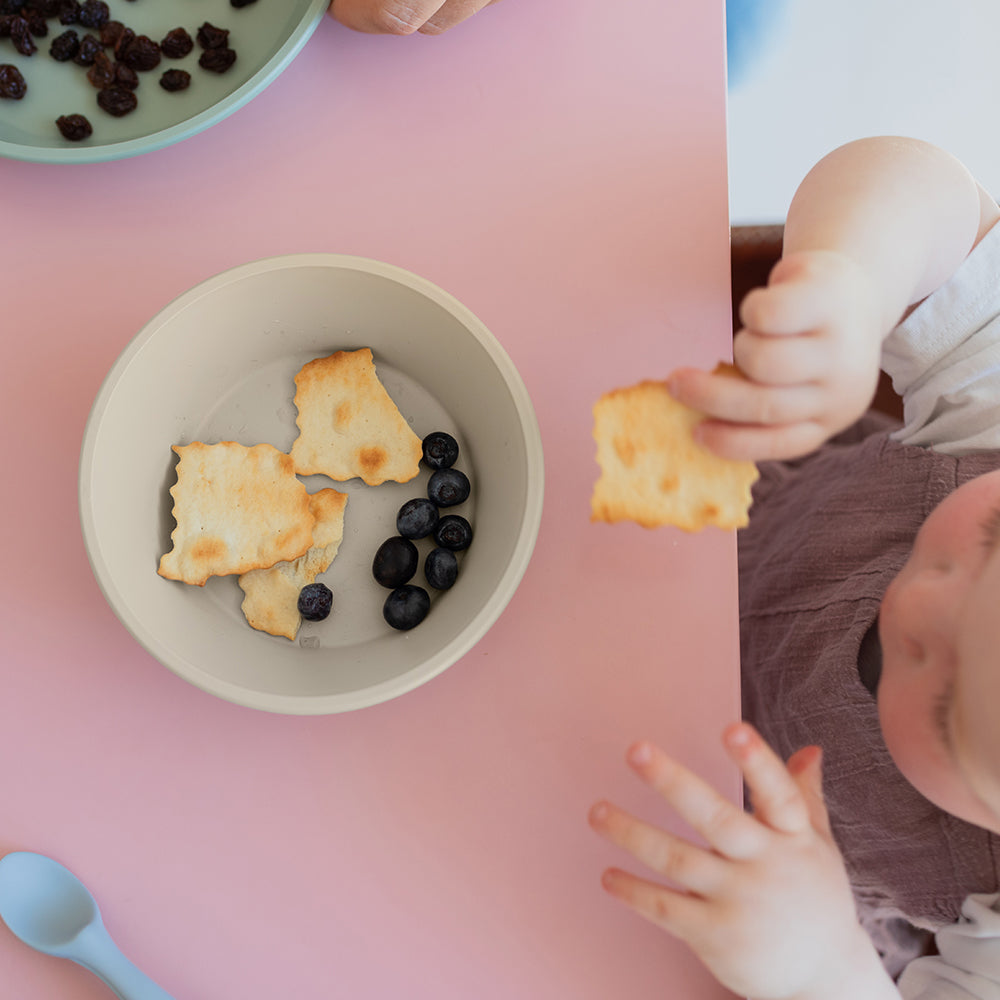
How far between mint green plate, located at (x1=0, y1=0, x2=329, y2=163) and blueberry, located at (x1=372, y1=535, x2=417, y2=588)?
0.38m

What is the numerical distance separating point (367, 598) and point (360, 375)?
0.55 feet

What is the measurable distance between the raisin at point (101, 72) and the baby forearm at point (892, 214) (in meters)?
0.56

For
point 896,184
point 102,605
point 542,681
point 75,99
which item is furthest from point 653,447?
point 75,99

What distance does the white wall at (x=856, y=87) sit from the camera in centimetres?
111

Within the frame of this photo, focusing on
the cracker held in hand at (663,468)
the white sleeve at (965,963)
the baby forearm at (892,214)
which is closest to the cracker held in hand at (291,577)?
the cracker held in hand at (663,468)

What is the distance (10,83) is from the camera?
2.06ft

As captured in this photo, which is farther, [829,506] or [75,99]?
[829,506]

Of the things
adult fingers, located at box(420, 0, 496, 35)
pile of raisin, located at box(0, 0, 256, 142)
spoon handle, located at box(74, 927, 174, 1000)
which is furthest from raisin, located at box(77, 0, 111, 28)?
spoon handle, located at box(74, 927, 174, 1000)

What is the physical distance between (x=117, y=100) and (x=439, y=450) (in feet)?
1.26

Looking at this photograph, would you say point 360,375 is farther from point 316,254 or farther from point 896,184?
point 896,184

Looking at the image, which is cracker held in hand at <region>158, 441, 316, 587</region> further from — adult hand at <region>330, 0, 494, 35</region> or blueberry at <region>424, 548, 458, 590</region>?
adult hand at <region>330, 0, 494, 35</region>

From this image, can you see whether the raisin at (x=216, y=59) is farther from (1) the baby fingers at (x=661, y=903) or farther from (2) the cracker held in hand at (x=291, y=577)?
(1) the baby fingers at (x=661, y=903)

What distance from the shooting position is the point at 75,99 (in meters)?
0.65

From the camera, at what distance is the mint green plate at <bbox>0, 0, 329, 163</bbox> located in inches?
25.2
